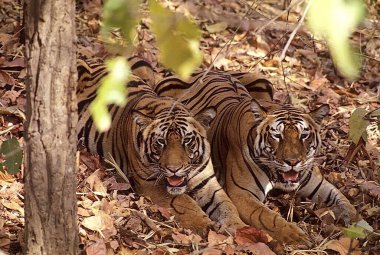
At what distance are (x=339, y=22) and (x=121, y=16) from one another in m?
0.24

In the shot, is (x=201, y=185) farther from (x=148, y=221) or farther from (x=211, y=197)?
(x=148, y=221)

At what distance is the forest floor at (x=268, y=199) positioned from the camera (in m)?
3.61

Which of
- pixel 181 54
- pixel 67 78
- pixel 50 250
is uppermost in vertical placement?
pixel 67 78

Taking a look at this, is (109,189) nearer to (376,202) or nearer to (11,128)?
(11,128)

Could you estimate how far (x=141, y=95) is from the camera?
496 centimetres

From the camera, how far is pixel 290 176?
445cm

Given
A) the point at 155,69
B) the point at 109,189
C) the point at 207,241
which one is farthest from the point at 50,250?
the point at 155,69

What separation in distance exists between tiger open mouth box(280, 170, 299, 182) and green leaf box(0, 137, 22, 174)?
5.89 feet

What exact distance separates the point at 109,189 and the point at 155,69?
2150mm

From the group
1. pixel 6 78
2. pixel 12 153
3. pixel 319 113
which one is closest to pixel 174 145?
pixel 319 113

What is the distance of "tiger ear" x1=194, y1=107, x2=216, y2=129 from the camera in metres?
4.52

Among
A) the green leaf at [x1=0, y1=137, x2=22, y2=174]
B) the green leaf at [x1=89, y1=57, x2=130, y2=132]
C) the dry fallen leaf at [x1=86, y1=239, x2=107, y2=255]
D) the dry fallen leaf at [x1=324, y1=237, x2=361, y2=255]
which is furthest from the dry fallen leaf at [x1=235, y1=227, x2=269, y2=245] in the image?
the green leaf at [x1=89, y1=57, x2=130, y2=132]

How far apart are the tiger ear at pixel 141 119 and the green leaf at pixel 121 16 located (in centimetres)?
364

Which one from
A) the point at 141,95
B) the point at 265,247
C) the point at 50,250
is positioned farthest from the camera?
the point at 141,95
